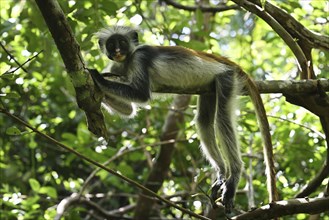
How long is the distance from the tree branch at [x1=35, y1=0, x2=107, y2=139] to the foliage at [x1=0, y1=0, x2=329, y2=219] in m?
0.97

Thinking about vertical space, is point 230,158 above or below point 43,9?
below

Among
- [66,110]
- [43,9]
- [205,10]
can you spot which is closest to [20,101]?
[66,110]

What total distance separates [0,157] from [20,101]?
945mm

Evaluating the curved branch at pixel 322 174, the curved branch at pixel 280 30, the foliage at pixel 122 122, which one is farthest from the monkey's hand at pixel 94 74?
the curved branch at pixel 322 174

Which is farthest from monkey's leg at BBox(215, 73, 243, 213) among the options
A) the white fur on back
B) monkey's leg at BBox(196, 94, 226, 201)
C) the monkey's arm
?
the monkey's arm

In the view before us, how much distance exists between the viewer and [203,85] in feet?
16.4

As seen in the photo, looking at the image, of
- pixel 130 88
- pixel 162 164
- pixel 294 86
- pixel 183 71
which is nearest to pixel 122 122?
pixel 162 164

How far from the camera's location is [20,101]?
24.9ft

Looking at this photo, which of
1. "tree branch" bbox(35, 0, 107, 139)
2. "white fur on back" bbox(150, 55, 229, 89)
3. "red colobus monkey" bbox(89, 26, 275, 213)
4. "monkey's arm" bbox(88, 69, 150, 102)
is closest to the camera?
"tree branch" bbox(35, 0, 107, 139)

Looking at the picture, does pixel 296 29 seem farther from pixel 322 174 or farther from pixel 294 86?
pixel 322 174

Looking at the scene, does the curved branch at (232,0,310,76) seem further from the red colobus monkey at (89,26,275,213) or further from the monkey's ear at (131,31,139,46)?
the monkey's ear at (131,31,139,46)

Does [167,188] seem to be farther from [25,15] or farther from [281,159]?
[25,15]

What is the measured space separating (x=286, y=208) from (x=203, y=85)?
6.27 feet

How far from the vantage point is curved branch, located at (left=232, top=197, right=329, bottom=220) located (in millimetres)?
3289
